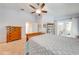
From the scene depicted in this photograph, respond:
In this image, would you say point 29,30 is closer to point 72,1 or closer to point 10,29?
point 10,29

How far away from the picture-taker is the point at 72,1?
1275 millimetres

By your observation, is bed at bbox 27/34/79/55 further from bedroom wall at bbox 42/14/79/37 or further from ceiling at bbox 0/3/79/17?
ceiling at bbox 0/3/79/17

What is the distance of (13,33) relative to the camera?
1.44m

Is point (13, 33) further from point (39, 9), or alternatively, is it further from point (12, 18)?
point (39, 9)

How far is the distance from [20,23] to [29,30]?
144 mm

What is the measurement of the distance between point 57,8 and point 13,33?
25.5 inches

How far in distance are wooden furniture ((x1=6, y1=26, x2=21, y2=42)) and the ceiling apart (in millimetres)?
257

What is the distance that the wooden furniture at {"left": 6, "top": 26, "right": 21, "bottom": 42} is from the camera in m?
1.39

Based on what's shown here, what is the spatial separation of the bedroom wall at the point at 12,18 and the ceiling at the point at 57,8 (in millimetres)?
44

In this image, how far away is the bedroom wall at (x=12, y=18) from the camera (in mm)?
1358
